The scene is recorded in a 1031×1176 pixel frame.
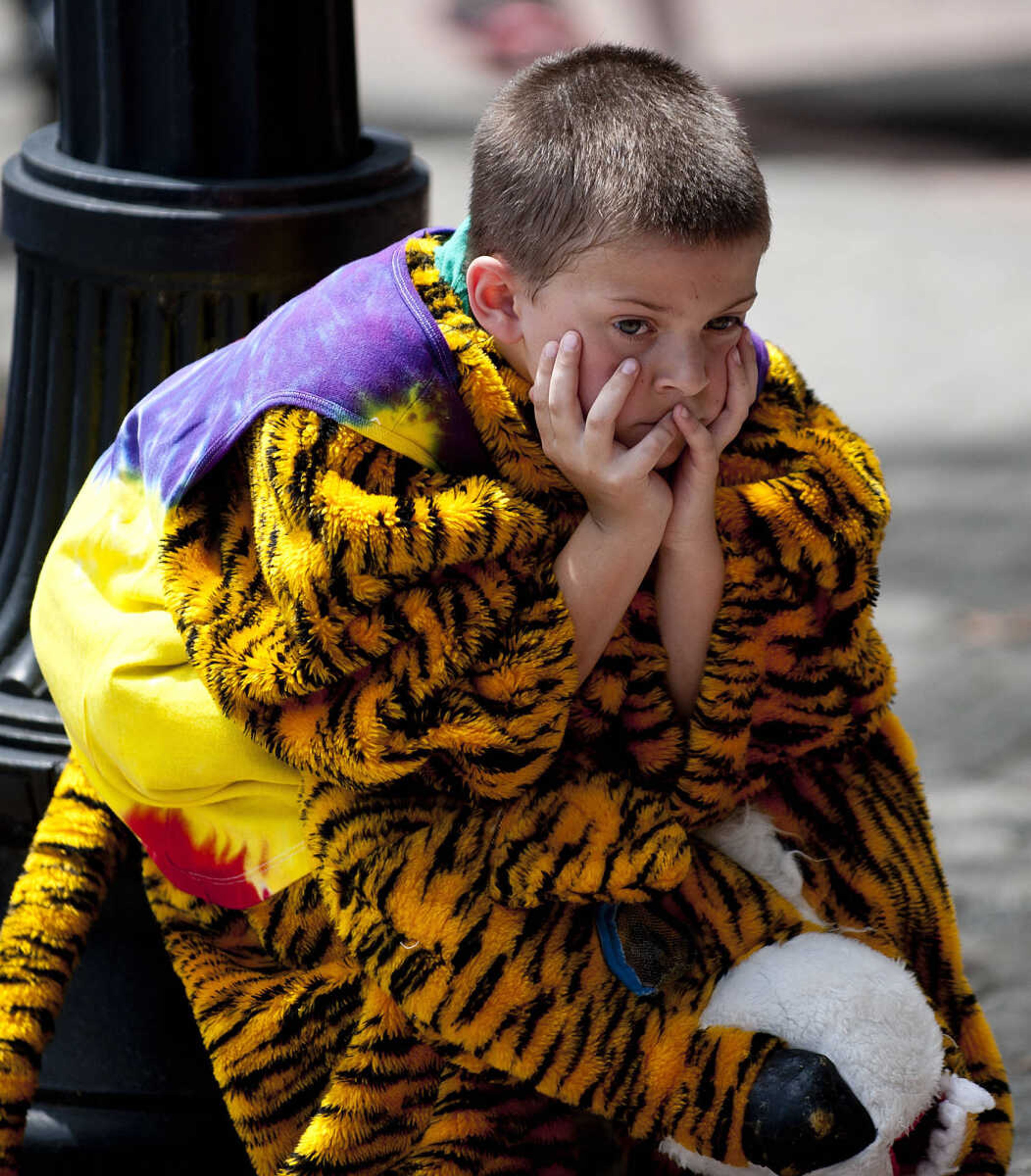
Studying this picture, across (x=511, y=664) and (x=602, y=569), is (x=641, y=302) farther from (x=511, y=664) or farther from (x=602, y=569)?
(x=511, y=664)

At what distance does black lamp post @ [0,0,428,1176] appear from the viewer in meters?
2.35

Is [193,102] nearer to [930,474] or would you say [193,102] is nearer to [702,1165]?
[702,1165]

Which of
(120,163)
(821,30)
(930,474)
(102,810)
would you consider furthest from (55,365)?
(821,30)

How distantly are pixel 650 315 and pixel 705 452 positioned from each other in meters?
0.17

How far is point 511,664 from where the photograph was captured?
185 cm

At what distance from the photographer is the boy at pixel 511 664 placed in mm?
1815

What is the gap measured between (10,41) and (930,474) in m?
9.68

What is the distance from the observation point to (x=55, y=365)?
252 centimetres

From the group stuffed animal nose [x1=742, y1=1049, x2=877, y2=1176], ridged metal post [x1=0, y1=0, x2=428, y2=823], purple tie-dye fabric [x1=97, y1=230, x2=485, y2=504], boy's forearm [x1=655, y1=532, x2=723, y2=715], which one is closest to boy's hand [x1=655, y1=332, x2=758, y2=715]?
boy's forearm [x1=655, y1=532, x2=723, y2=715]

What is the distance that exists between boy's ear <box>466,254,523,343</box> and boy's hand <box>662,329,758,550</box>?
21 centimetres

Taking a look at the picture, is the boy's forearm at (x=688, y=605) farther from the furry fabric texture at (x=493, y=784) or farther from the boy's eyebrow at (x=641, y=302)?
the boy's eyebrow at (x=641, y=302)

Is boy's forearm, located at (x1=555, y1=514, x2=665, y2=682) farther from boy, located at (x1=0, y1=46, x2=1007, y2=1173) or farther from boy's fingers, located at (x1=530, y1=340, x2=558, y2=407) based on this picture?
boy's fingers, located at (x1=530, y1=340, x2=558, y2=407)

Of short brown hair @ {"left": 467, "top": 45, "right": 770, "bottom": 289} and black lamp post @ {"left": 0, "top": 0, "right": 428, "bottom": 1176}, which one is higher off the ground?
short brown hair @ {"left": 467, "top": 45, "right": 770, "bottom": 289}

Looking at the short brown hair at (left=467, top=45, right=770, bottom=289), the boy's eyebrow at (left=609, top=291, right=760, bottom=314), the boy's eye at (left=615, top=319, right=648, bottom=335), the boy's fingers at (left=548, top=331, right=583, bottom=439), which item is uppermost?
the short brown hair at (left=467, top=45, right=770, bottom=289)
